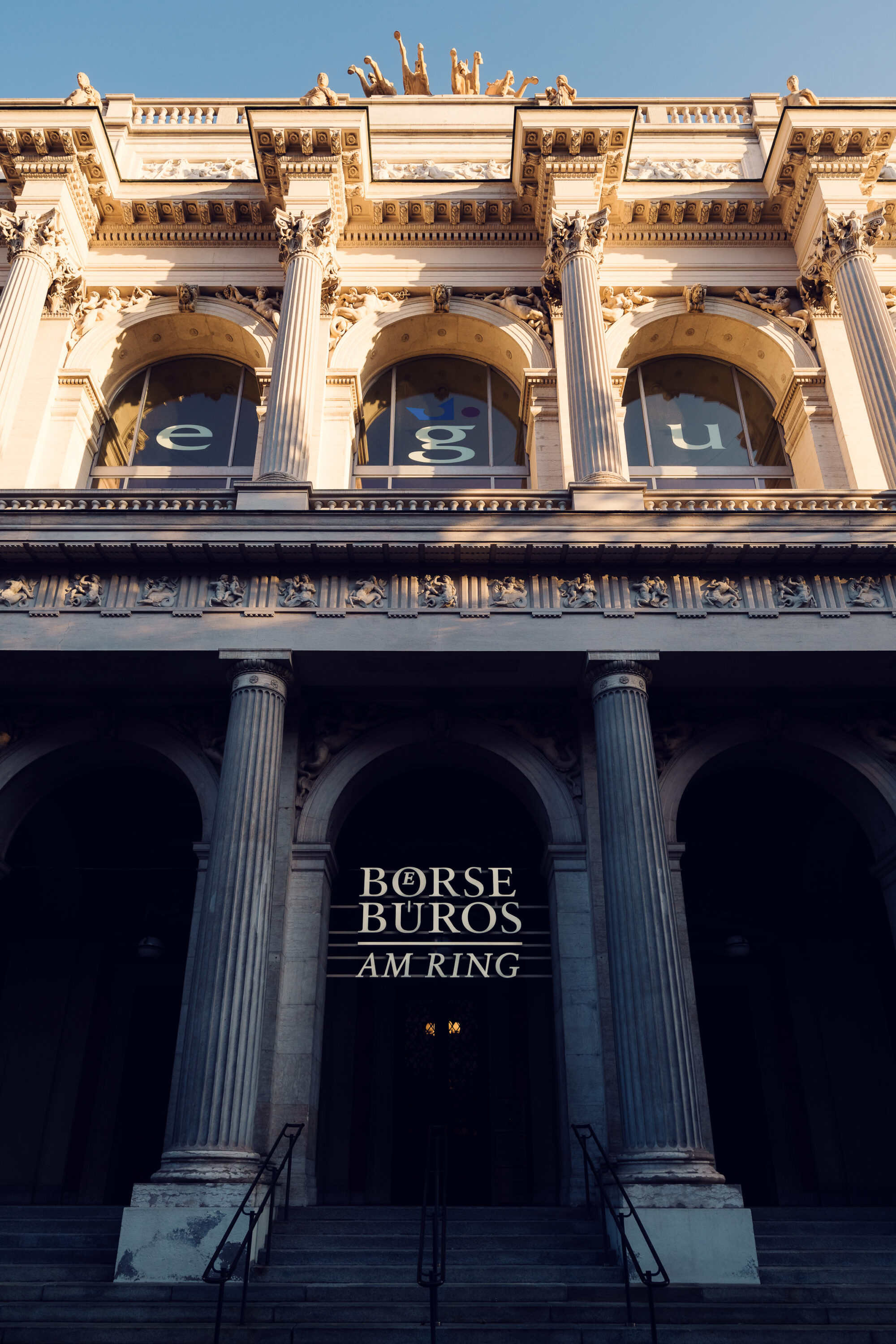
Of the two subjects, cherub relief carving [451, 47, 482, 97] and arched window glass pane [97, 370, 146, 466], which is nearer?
arched window glass pane [97, 370, 146, 466]

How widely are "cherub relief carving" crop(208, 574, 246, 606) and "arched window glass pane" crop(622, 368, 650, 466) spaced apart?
7.28 meters

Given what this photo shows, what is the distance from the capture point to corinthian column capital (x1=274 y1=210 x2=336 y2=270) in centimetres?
1617

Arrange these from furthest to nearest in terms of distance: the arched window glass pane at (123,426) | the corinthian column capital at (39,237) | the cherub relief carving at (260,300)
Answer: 1. the cherub relief carving at (260,300)
2. the arched window glass pane at (123,426)
3. the corinthian column capital at (39,237)

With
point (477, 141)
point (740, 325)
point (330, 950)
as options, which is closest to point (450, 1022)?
point (330, 950)

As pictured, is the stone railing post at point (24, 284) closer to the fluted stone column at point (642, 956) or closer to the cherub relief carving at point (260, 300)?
the cherub relief carving at point (260, 300)

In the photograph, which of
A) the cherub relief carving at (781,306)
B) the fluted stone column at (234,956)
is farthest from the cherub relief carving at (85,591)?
the cherub relief carving at (781,306)

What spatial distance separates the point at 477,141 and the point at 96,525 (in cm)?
1196

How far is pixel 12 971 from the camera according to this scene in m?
16.4

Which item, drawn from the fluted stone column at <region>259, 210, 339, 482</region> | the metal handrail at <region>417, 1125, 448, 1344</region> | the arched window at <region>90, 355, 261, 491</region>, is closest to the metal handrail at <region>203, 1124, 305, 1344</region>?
the metal handrail at <region>417, 1125, 448, 1344</region>

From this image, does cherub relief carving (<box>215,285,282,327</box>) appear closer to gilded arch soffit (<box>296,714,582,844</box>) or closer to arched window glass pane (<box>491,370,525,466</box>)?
arched window glass pane (<box>491,370,525,466</box>)

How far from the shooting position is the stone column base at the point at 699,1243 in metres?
8.83

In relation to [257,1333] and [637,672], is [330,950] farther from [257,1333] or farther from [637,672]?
[257,1333]

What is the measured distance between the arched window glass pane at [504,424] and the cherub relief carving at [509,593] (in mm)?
4447

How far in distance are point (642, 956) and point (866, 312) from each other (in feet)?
35.4
